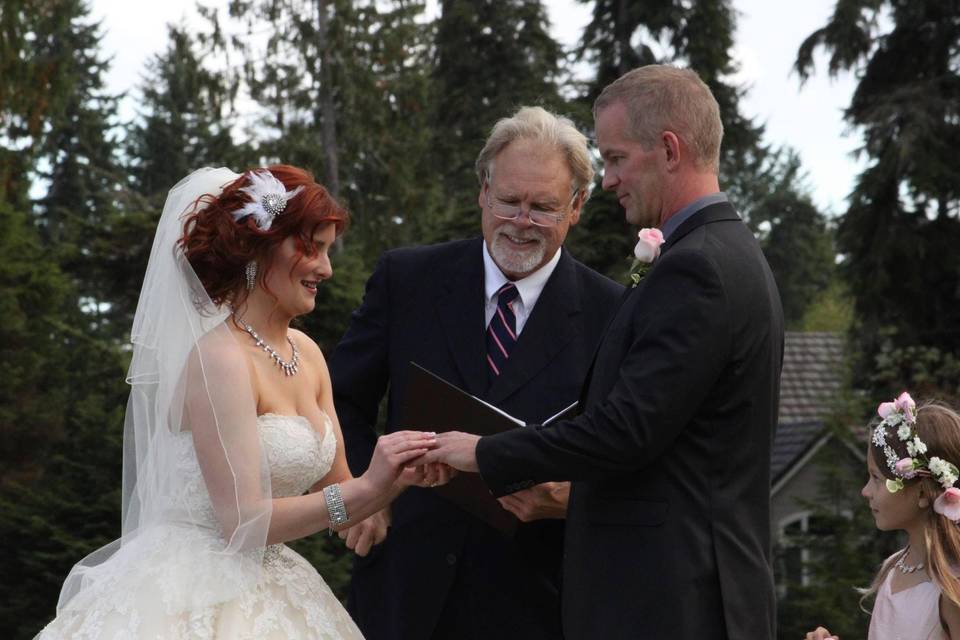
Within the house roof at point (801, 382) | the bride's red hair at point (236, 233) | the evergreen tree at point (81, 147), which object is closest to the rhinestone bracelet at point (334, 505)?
the bride's red hair at point (236, 233)

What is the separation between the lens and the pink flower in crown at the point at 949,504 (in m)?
4.25

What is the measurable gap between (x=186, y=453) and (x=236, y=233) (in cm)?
68

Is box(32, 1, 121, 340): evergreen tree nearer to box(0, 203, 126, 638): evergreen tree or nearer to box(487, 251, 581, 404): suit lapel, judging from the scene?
box(0, 203, 126, 638): evergreen tree

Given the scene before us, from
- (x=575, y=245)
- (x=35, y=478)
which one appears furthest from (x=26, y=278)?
(x=575, y=245)

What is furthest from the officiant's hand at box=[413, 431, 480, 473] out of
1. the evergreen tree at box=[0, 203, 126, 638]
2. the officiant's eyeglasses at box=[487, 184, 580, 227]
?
the evergreen tree at box=[0, 203, 126, 638]

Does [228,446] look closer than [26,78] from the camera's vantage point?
Yes

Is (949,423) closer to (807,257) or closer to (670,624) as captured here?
(670,624)

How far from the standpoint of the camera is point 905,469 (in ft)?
14.2

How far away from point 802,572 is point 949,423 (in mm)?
6282

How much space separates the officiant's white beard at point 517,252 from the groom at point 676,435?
3.12 feet

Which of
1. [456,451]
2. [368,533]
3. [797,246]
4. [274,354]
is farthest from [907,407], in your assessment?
[797,246]

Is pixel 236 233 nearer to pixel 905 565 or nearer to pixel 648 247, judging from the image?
pixel 648 247

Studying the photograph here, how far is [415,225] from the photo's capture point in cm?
2277

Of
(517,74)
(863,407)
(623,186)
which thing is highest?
(517,74)
